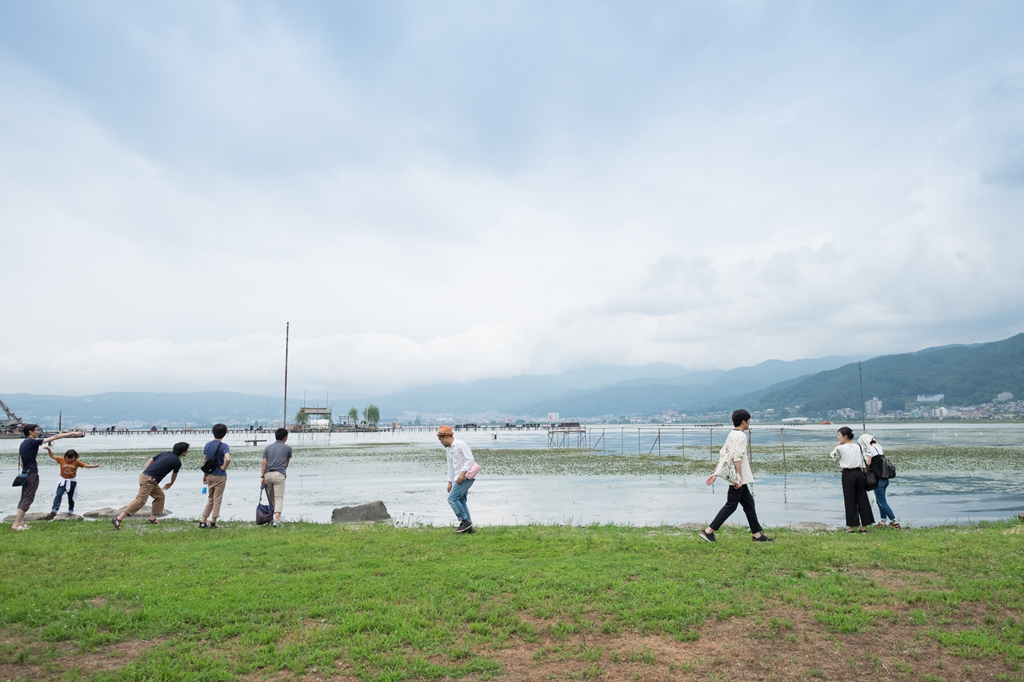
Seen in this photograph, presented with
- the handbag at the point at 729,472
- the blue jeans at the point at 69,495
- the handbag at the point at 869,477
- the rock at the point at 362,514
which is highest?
the handbag at the point at 729,472

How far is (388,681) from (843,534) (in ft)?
34.5

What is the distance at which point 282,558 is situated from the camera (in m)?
10.0

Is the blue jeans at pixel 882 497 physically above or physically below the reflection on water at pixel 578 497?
above

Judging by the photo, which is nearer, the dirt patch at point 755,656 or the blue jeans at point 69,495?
the dirt patch at point 755,656

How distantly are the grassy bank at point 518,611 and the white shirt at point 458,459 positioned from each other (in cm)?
191

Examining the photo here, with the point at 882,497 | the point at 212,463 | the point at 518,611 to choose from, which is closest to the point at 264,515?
the point at 212,463

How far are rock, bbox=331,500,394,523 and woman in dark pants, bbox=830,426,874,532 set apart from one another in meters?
10.5

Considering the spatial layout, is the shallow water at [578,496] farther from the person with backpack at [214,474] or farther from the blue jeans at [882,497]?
the person with backpack at [214,474]

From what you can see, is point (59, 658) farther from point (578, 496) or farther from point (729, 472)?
point (578, 496)

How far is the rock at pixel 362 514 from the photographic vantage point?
51.5ft

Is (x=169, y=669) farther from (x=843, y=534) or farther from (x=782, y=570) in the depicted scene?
(x=843, y=534)

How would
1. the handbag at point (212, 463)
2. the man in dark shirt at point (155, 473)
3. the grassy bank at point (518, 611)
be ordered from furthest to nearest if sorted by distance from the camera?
1. the man in dark shirt at point (155, 473)
2. the handbag at point (212, 463)
3. the grassy bank at point (518, 611)

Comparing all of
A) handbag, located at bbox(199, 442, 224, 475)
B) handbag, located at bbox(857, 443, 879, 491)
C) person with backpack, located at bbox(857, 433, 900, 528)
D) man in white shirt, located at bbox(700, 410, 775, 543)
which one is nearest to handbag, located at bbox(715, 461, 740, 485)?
man in white shirt, located at bbox(700, 410, 775, 543)

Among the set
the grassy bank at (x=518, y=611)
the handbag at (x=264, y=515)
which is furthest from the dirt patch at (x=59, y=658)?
the handbag at (x=264, y=515)
